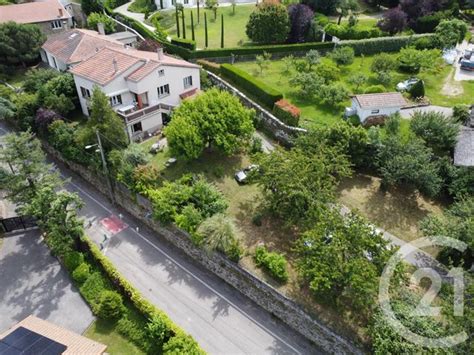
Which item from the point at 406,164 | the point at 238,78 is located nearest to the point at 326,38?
the point at 238,78

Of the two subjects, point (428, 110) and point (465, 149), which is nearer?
point (465, 149)

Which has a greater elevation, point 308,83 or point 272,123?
point 308,83

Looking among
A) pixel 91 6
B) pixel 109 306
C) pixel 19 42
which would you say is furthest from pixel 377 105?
pixel 91 6

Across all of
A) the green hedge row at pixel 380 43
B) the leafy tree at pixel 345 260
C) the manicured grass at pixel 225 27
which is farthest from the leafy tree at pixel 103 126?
the green hedge row at pixel 380 43

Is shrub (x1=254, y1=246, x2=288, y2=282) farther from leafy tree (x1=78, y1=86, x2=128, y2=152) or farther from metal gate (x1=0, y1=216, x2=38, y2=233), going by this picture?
metal gate (x1=0, y1=216, x2=38, y2=233)

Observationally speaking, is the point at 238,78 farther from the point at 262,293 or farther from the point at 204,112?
the point at 262,293

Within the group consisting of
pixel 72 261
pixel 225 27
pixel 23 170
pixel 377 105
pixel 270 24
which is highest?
pixel 270 24

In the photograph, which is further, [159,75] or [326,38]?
[326,38]

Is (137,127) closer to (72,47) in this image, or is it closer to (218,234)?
(72,47)
